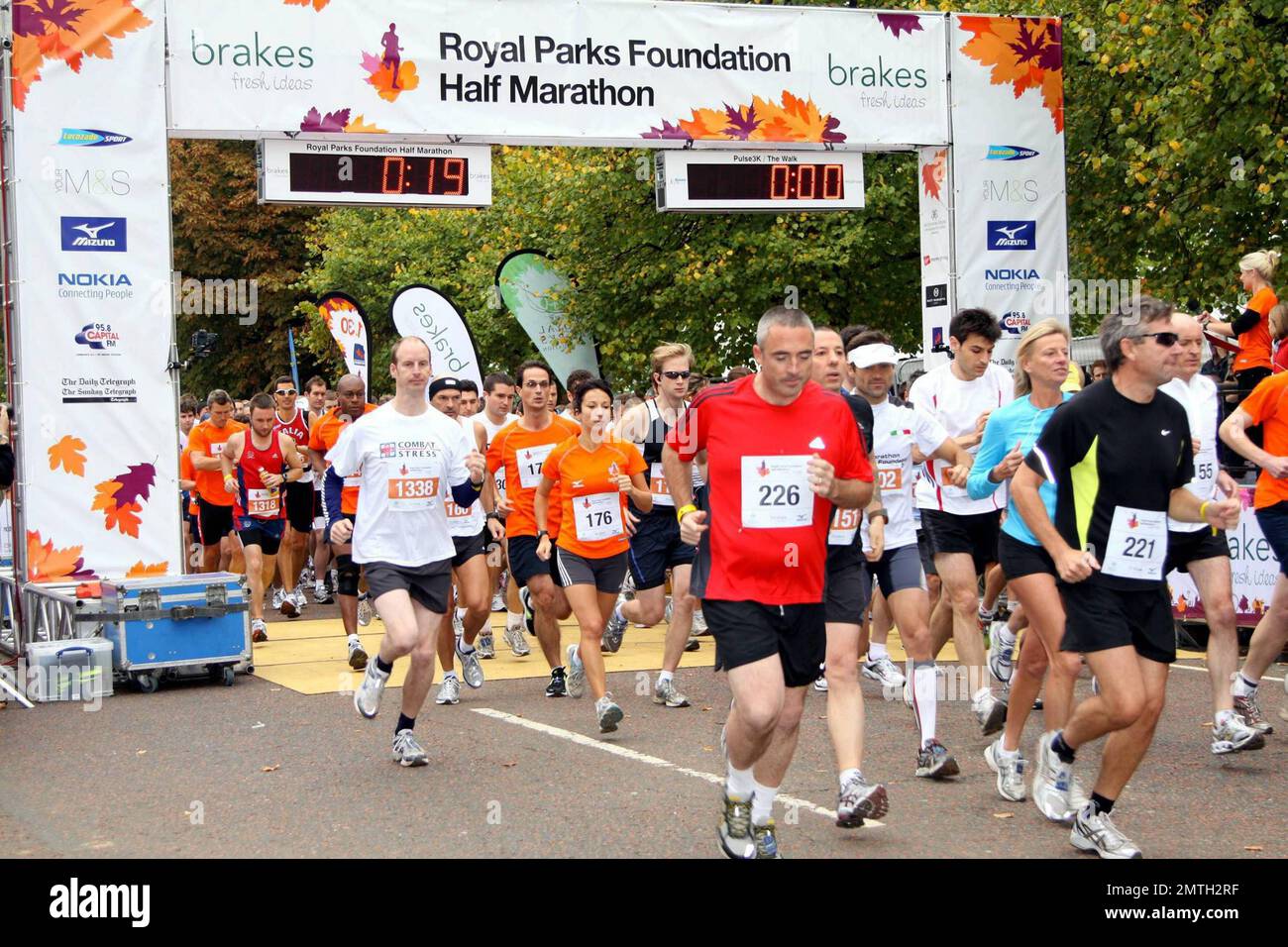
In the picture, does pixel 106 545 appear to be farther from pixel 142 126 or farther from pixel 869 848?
pixel 869 848

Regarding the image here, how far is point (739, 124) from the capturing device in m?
14.8

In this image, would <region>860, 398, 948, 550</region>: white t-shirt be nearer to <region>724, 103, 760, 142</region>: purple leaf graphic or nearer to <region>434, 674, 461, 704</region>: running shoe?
<region>434, 674, 461, 704</region>: running shoe

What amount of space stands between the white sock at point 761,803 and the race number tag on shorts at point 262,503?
32.8 ft

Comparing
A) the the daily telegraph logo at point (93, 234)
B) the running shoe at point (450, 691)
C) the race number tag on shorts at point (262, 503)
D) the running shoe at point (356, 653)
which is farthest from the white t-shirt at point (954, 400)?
the race number tag on shorts at point (262, 503)

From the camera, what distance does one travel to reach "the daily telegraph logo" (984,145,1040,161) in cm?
1572

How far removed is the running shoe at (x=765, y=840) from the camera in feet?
19.7

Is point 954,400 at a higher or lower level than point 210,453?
higher

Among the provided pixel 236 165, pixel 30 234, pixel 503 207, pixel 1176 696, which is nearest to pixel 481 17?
pixel 30 234

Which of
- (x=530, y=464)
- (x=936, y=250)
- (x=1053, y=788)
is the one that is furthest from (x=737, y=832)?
(x=936, y=250)

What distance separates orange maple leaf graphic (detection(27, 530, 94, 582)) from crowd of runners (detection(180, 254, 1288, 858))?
2.21 m

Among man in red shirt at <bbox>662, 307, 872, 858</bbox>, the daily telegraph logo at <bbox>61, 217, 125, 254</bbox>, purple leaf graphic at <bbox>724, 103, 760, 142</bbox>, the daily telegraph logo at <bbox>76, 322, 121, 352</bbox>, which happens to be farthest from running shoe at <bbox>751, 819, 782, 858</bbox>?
purple leaf graphic at <bbox>724, 103, 760, 142</bbox>

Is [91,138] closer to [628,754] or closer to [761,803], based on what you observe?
[628,754]

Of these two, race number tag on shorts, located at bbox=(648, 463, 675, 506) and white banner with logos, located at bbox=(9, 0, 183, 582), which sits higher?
white banner with logos, located at bbox=(9, 0, 183, 582)

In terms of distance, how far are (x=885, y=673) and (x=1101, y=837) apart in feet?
15.3
